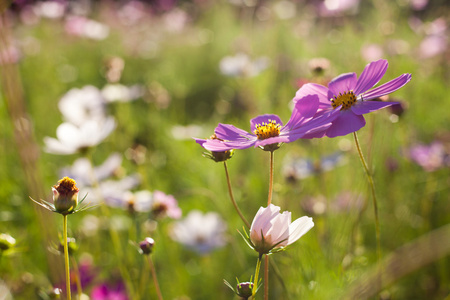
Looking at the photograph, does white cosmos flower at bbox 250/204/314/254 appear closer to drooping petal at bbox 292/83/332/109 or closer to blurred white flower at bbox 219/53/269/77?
drooping petal at bbox 292/83/332/109

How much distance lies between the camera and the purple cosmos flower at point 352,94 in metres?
0.42

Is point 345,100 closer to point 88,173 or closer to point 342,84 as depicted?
point 342,84

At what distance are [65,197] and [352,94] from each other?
1.06 ft

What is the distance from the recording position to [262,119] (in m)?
0.53

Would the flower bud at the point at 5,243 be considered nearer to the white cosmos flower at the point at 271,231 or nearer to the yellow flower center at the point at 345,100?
the white cosmos flower at the point at 271,231

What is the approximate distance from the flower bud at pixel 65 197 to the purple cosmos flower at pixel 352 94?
0.23 m

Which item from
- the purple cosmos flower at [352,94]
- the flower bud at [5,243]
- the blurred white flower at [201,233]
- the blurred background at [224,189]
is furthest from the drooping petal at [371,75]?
the blurred white flower at [201,233]

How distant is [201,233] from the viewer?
1.08 meters

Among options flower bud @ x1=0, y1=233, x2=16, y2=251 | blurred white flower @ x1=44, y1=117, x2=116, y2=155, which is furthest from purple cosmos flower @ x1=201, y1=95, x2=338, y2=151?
blurred white flower @ x1=44, y1=117, x2=116, y2=155

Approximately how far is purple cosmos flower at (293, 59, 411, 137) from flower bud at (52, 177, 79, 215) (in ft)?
0.76

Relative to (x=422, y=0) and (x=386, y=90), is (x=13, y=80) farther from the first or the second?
(x=422, y=0)

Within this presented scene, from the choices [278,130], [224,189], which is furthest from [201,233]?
[278,130]

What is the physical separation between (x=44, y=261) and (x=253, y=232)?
80 centimetres

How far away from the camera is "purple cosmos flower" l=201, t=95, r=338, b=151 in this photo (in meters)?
0.40
